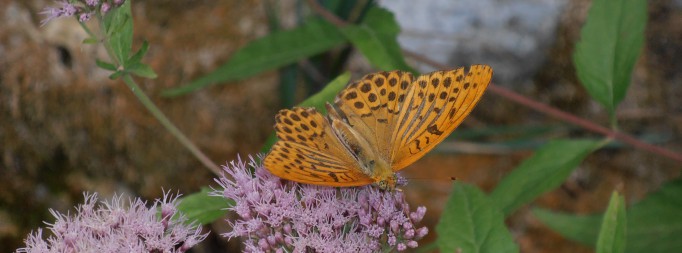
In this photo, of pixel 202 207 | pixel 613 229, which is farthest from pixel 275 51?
pixel 613 229

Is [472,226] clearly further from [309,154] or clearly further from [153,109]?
[153,109]

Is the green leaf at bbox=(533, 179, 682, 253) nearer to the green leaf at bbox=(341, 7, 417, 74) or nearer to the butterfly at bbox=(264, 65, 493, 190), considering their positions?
the green leaf at bbox=(341, 7, 417, 74)

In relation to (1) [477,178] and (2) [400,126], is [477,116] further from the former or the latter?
(2) [400,126]

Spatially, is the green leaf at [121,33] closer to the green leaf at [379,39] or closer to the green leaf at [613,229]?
the green leaf at [379,39]

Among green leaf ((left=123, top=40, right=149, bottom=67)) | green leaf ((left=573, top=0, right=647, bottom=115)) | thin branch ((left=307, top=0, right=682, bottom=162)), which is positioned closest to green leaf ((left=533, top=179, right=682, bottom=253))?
thin branch ((left=307, top=0, right=682, bottom=162))

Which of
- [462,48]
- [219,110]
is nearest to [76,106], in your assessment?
[219,110]
